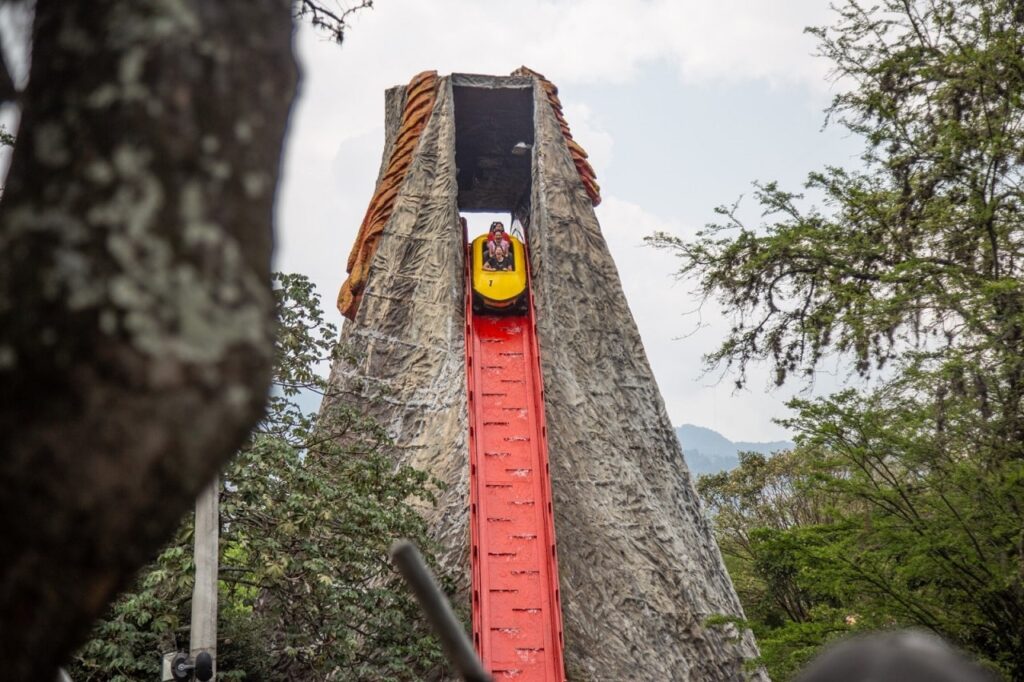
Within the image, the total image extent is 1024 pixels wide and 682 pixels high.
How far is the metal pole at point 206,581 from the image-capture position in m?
7.84

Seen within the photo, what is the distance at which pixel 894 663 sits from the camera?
2.93ft

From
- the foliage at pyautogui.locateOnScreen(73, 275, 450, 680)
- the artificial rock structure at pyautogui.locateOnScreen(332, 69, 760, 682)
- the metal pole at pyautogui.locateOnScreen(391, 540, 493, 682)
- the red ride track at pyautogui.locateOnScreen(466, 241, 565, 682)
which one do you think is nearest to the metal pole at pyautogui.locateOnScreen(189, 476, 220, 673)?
the foliage at pyautogui.locateOnScreen(73, 275, 450, 680)

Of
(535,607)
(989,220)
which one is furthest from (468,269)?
(989,220)

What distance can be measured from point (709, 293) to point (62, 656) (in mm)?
13672

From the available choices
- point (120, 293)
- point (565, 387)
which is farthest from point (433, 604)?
point (565, 387)

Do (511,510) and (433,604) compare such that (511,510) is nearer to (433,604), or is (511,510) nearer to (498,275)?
(498,275)

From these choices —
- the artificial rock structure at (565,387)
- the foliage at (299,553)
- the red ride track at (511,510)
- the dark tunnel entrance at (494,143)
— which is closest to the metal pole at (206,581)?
the foliage at (299,553)

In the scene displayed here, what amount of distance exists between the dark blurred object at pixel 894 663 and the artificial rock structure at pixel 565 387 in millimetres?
11428

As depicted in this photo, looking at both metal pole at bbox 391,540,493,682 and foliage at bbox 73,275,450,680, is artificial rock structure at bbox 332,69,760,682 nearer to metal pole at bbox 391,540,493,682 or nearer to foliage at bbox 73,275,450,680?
foliage at bbox 73,275,450,680

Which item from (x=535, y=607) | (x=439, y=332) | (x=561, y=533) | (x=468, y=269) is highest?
(x=468, y=269)

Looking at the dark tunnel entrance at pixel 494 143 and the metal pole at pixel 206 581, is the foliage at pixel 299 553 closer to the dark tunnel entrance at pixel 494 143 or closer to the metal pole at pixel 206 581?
the metal pole at pixel 206 581

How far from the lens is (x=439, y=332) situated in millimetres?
14609

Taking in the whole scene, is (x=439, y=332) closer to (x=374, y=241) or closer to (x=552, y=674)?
(x=374, y=241)

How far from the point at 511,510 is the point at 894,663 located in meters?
11.7
